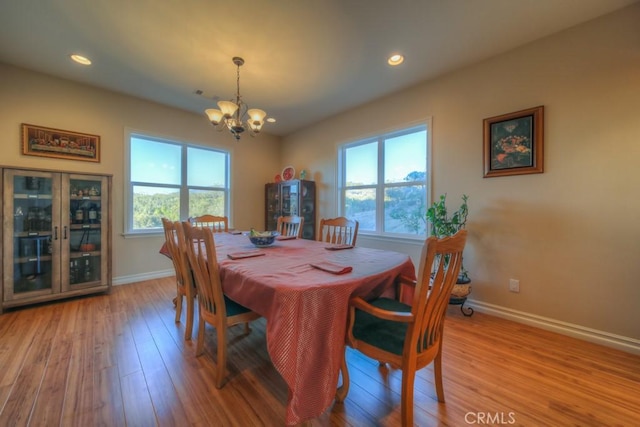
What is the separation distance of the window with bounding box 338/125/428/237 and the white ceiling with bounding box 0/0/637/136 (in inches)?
30.9

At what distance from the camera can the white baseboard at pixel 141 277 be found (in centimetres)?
349

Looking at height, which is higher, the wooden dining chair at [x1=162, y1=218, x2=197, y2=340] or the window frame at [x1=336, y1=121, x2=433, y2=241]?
the window frame at [x1=336, y1=121, x2=433, y2=241]

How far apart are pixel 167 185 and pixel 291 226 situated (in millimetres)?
2228

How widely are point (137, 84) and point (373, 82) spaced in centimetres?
301

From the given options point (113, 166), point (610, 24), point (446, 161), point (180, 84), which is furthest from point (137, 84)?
point (610, 24)

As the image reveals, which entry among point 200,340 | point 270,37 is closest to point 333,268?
point 200,340

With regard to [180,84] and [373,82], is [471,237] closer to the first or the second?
[373,82]

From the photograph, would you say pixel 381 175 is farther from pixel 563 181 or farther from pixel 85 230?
pixel 85 230

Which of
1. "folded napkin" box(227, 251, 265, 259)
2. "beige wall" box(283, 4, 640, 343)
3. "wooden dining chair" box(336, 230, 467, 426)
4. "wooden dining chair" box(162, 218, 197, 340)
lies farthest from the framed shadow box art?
"beige wall" box(283, 4, 640, 343)

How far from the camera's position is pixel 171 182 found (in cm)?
396

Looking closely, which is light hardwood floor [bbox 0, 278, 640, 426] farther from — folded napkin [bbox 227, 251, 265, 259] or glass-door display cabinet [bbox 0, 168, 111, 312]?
folded napkin [bbox 227, 251, 265, 259]

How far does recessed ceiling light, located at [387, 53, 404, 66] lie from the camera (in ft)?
8.39

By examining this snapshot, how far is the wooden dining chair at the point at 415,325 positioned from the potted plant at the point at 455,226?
137 centimetres

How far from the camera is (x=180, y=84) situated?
3.11m
